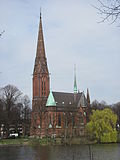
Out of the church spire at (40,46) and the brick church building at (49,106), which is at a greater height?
the church spire at (40,46)

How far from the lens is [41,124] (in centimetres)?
8075

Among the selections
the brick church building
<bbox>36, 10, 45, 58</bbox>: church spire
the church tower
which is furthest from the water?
<bbox>36, 10, 45, 58</bbox>: church spire

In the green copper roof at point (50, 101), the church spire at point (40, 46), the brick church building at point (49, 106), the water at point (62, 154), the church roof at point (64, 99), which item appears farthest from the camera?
the church spire at point (40, 46)

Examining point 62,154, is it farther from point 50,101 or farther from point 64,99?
point 64,99

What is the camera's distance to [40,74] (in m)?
91.1

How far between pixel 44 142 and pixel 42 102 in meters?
22.0

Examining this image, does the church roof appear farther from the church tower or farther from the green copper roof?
the church tower

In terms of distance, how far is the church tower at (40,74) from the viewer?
297ft

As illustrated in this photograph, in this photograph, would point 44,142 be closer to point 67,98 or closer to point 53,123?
point 53,123

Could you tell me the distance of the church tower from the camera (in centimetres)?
9044

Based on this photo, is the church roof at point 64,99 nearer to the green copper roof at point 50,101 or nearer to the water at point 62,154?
the green copper roof at point 50,101

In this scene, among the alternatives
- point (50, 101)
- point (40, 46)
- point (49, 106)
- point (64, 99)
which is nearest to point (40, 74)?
point (40, 46)

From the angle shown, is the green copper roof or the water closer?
the water

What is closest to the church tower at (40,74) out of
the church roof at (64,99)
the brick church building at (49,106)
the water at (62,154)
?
the brick church building at (49,106)
